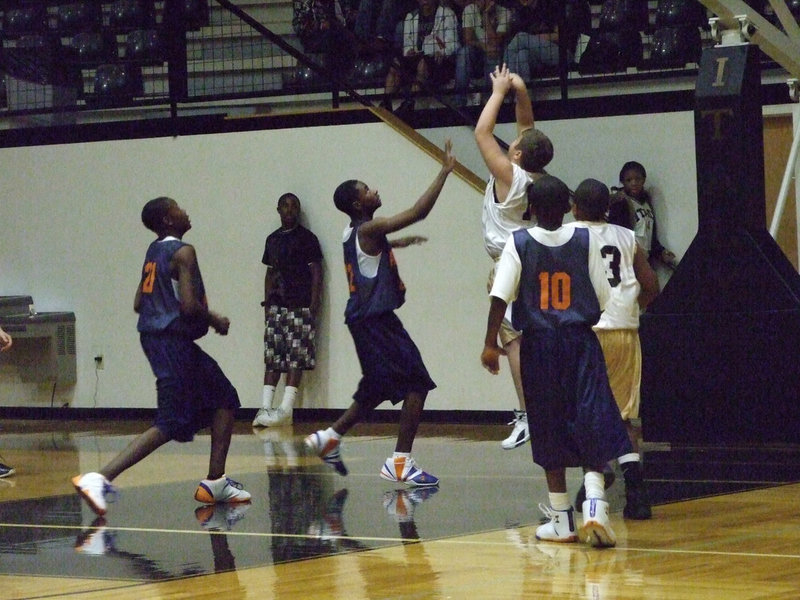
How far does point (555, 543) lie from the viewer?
21.3 feet

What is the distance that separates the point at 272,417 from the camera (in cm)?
1391

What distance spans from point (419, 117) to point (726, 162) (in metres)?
5.02

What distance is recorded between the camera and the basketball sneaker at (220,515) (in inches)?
293

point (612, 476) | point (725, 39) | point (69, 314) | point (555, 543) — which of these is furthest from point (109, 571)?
point (69, 314)

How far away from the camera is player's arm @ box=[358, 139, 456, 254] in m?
8.30

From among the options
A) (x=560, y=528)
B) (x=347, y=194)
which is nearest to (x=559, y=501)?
(x=560, y=528)

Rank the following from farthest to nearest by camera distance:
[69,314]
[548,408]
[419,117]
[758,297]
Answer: [69,314] → [419,117] → [758,297] → [548,408]

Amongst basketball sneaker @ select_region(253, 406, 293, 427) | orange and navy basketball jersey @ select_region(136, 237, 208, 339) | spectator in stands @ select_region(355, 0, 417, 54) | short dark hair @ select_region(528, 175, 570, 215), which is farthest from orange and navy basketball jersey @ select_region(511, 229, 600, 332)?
spectator in stands @ select_region(355, 0, 417, 54)

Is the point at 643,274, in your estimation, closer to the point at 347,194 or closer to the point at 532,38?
the point at 347,194

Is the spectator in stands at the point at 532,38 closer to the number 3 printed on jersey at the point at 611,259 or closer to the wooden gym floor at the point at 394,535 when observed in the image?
the wooden gym floor at the point at 394,535

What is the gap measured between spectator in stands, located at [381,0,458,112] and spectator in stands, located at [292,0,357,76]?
1.83ft

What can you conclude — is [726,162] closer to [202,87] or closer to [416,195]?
[416,195]

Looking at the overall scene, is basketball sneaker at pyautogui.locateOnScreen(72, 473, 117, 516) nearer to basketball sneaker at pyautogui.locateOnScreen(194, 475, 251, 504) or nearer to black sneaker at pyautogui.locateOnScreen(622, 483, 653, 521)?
basketball sneaker at pyautogui.locateOnScreen(194, 475, 251, 504)

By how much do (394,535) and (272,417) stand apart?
23.3ft
